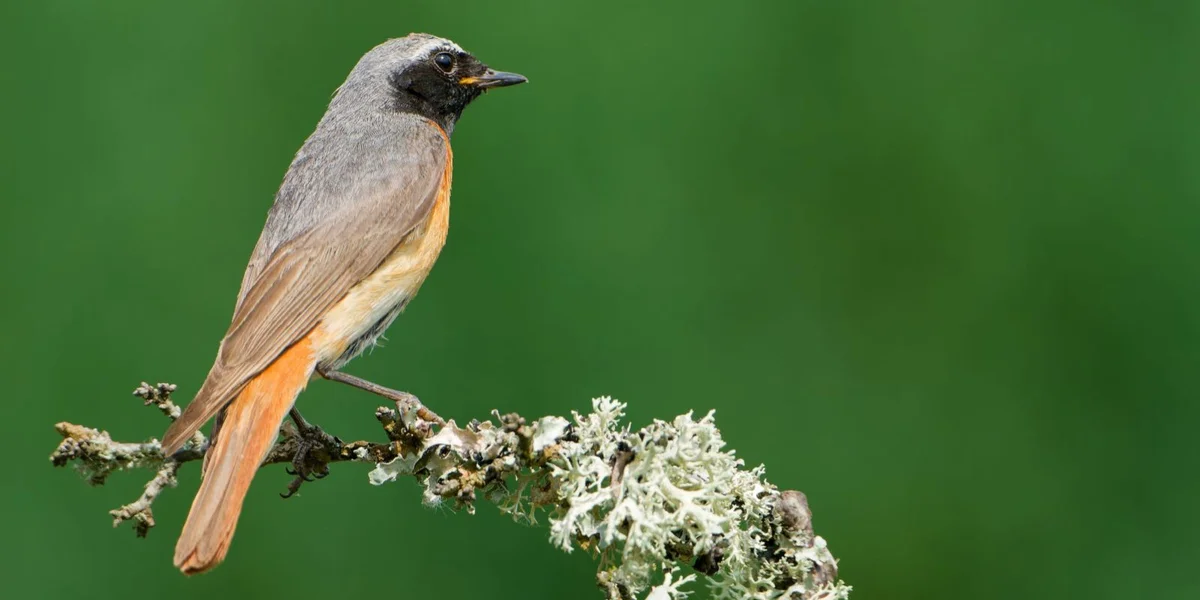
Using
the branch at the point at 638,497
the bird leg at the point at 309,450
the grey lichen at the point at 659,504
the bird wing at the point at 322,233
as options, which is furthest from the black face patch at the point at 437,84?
the grey lichen at the point at 659,504

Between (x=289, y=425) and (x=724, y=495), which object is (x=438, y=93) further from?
(x=724, y=495)

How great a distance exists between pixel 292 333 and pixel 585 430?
1.32 meters

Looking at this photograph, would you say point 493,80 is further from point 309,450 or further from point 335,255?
point 309,450

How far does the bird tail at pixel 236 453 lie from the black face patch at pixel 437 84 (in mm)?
1344

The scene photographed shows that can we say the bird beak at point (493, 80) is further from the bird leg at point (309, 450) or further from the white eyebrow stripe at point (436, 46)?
the bird leg at point (309, 450)

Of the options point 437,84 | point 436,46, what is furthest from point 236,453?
point 436,46

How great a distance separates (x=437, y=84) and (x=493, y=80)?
0.23m

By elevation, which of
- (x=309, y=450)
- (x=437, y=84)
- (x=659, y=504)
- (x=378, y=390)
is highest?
(x=437, y=84)

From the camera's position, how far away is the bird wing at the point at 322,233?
11.4ft

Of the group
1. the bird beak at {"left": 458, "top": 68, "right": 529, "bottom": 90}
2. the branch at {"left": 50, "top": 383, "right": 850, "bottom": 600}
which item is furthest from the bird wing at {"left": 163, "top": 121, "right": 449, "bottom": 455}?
the branch at {"left": 50, "top": 383, "right": 850, "bottom": 600}

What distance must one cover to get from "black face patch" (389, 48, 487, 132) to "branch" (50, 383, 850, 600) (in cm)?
205

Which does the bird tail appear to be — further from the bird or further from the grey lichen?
the grey lichen

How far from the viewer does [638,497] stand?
2.47 meters

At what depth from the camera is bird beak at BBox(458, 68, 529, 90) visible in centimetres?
458
